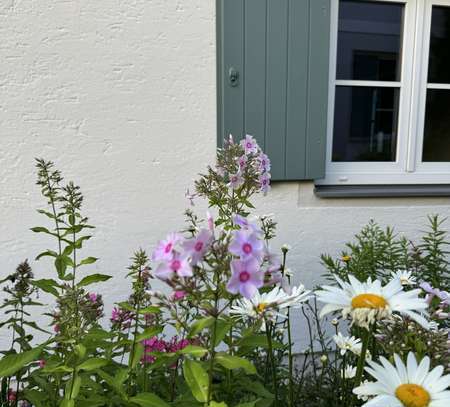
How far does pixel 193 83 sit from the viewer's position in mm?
2438

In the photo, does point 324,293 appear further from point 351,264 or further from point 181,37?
point 181,37

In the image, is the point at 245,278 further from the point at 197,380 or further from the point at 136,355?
the point at 136,355

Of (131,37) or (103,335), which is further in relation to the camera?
(131,37)

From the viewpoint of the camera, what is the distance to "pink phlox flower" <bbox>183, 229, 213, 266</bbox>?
801 millimetres

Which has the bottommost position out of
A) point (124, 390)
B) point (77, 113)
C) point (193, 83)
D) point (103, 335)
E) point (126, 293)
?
point (126, 293)

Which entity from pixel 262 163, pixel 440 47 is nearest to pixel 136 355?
pixel 262 163

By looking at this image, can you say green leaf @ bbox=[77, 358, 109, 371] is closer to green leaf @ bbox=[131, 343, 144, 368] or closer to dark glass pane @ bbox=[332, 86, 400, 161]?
green leaf @ bbox=[131, 343, 144, 368]

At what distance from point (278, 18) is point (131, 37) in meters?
0.79

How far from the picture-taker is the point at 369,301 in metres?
0.89

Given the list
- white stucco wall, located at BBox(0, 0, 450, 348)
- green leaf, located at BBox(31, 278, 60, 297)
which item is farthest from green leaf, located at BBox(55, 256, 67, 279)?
white stucco wall, located at BBox(0, 0, 450, 348)

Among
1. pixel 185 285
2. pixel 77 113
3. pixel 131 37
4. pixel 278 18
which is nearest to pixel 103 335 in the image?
pixel 185 285

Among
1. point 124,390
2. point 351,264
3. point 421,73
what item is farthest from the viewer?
point 421,73

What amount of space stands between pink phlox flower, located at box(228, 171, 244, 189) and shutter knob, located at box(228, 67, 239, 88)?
106cm

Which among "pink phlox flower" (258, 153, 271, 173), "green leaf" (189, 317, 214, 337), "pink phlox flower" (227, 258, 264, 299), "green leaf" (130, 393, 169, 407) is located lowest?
"green leaf" (130, 393, 169, 407)
